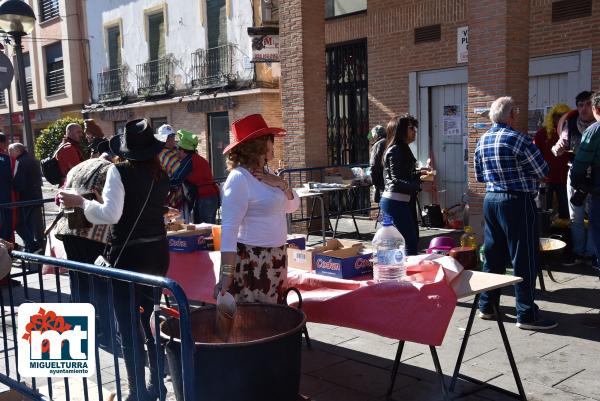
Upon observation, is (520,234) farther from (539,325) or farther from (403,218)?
(403,218)

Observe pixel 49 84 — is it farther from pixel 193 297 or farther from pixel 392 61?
pixel 193 297

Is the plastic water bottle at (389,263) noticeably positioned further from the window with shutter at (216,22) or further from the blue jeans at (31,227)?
the window with shutter at (216,22)

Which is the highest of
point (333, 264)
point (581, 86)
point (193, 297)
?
point (581, 86)

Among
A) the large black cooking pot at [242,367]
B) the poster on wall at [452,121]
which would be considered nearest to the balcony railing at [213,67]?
the poster on wall at [452,121]

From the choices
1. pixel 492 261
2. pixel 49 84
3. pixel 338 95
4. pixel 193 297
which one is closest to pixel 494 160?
pixel 492 261

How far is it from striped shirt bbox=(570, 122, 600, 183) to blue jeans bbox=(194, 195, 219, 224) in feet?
15.4

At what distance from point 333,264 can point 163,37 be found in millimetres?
17222

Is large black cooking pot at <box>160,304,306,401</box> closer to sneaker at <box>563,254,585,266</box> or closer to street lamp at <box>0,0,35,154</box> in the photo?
sneaker at <box>563,254,585,266</box>

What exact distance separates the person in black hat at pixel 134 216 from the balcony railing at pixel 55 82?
22.9 m

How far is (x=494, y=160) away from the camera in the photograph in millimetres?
5156

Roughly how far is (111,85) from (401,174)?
1861 cm

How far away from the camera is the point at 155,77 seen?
20.2 meters

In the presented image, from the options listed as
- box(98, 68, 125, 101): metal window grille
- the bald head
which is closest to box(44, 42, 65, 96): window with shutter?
box(98, 68, 125, 101): metal window grille

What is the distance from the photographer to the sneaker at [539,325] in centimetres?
525
